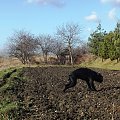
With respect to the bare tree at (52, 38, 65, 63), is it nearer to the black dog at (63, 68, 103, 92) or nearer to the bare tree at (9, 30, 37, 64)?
the bare tree at (9, 30, 37, 64)

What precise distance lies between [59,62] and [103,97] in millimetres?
51425

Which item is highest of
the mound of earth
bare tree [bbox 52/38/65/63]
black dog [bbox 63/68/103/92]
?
bare tree [bbox 52/38/65/63]

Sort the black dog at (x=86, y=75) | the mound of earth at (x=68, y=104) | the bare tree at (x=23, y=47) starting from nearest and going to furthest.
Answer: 1. the mound of earth at (x=68, y=104)
2. the black dog at (x=86, y=75)
3. the bare tree at (x=23, y=47)

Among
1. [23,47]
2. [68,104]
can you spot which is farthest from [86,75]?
[23,47]

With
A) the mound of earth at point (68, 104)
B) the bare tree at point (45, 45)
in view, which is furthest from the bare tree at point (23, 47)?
the mound of earth at point (68, 104)

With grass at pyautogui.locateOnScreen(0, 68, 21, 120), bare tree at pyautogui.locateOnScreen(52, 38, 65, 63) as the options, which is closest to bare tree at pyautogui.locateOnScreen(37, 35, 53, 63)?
bare tree at pyautogui.locateOnScreen(52, 38, 65, 63)

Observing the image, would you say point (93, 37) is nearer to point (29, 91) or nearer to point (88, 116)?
point (29, 91)

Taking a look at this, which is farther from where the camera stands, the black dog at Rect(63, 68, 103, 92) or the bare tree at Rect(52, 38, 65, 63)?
the bare tree at Rect(52, 38, 65, 63)

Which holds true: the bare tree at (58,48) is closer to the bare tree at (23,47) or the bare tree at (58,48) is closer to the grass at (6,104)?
the bare tree at (23,47)

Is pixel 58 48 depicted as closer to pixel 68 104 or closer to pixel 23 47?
pixel 23 47

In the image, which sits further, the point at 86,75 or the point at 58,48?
the point at 58,48

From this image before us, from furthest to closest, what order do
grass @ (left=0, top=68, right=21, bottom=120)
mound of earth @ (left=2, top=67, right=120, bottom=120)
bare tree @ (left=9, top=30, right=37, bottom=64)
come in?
bare tree @ (left=9, top=30, right=37, bottom=64) < grass @ (left=0, top=68, right=21, bottom=120) < mound of earth @ (left=2, top=67, right=120, bottom=120)

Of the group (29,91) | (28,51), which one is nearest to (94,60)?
(28,51)

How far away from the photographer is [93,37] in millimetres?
61719
